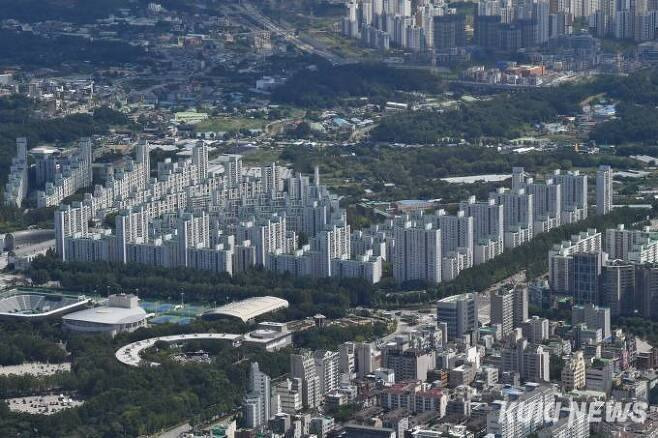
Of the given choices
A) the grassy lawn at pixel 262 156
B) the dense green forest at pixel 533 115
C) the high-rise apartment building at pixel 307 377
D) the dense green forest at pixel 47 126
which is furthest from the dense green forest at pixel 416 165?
the high-rise apartment building at pixel 307 377

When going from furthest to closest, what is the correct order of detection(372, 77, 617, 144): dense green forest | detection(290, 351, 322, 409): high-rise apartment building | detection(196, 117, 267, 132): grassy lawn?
detection(196, 117, 267, 132): grassy lawn, detection(372, 77, 617, 144): dense green forest, detection(290, 351, 322, 409): high-rise apartment building

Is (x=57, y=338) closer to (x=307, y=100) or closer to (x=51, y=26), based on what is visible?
(x=307, y=100)

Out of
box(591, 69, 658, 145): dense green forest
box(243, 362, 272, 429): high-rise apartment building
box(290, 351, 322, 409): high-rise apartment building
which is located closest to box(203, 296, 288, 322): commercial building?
box(290, 351, 322, 409): high-rise apartment building

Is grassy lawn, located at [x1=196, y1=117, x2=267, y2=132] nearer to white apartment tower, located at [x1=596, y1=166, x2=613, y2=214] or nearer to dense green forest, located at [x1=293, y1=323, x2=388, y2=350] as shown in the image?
white apartment tower, located at [x1=596, y1=166, x2=613, y2=214]

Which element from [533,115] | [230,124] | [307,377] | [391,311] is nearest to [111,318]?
[391,311]

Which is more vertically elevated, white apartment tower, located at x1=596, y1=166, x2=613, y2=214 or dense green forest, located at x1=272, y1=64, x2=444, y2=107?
dense green forest, located at x1=272, y1=64, x2=444, y2=107

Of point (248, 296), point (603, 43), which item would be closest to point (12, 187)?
point (248, 296)
